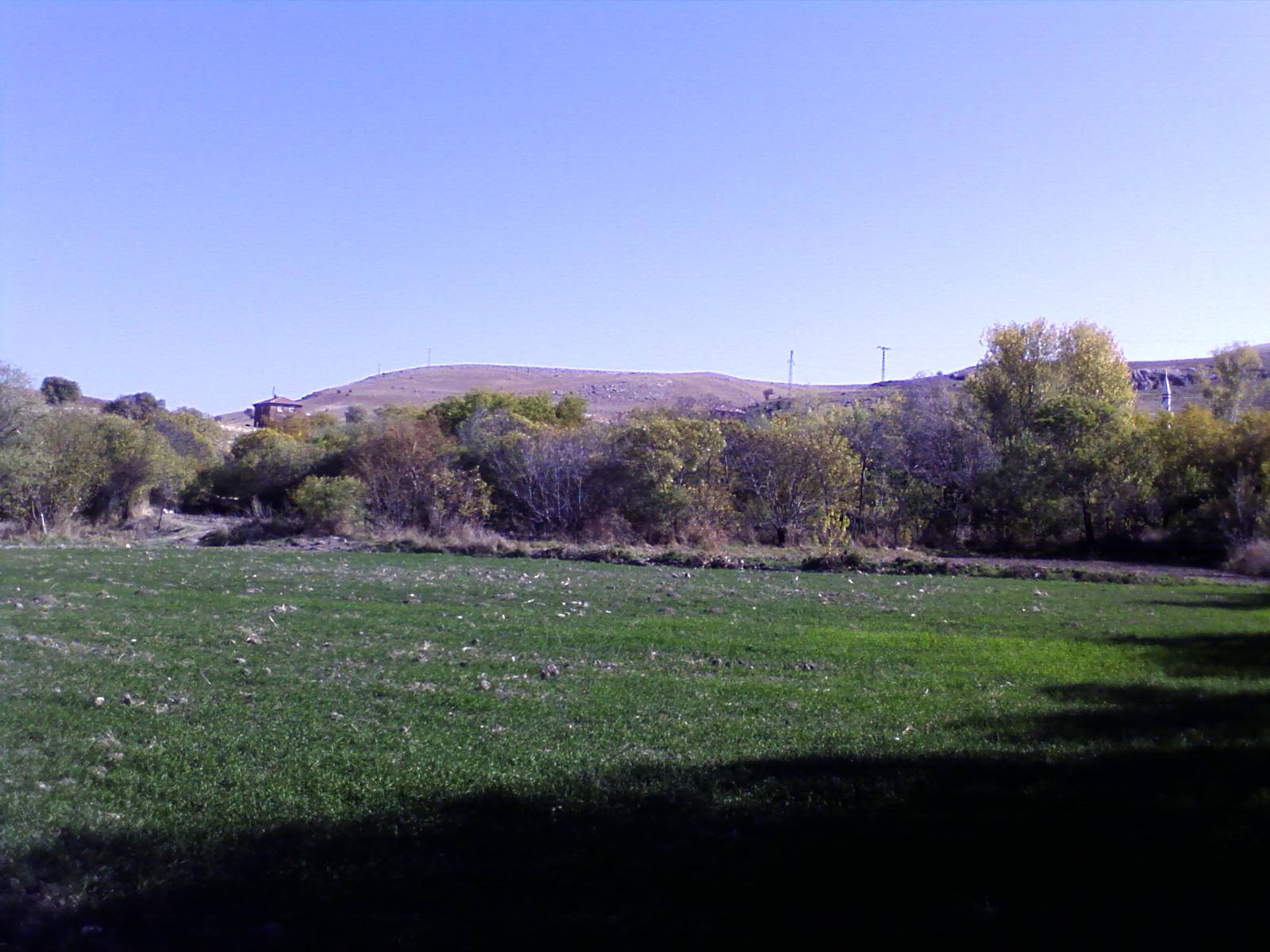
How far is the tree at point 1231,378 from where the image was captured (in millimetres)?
61844

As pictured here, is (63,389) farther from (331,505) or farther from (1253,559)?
(1253,559)

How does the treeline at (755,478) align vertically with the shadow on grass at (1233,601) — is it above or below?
above

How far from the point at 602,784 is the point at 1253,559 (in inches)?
1259

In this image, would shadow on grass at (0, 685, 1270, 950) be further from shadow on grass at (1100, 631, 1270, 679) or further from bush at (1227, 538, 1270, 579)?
bush at (1227, 538, 1270, 579)

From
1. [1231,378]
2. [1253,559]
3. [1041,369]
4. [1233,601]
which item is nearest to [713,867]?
[1233,601]

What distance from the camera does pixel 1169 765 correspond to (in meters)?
7.59

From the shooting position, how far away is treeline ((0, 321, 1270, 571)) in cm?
3794

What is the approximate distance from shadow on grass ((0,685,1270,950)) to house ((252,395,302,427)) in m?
85.5

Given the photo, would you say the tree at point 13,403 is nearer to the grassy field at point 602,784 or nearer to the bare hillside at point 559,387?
the grassy field at point 602,784

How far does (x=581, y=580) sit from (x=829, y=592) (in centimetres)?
594

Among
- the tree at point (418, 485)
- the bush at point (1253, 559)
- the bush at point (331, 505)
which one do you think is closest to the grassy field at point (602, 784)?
the bush at point (1253, 559)

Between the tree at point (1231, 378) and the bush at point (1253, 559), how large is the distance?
3206cm

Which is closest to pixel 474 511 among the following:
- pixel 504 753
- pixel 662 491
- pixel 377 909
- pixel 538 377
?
pixel 662 491

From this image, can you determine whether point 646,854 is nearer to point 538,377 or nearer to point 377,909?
point 377,909
